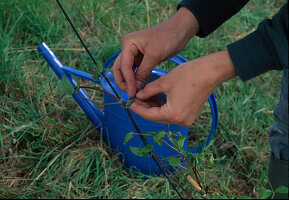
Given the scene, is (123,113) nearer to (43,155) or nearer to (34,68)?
(43,155)

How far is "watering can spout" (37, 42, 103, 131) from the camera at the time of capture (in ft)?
4.26

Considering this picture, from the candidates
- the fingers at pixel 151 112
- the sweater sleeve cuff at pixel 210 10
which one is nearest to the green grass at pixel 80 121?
the fingers at pixel 151 112

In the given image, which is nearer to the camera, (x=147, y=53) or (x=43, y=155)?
(x=147, y=53)

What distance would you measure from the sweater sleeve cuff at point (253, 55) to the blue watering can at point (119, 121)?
41 centimetres

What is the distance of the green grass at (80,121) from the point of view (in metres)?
1.42

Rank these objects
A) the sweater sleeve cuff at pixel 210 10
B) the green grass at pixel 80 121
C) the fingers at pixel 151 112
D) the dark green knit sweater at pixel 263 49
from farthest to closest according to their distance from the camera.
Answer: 1. the green grass at pixel 80 121
2. the sweater sleeve cuff at pixel 210 10
3. the fingers at pixel 151 112
4. the dark green knit sweater at pixel 263 49

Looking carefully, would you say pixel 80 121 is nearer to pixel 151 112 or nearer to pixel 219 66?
pixel 151 112

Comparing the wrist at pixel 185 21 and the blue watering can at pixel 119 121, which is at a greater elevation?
the wrist at pixel 185 21

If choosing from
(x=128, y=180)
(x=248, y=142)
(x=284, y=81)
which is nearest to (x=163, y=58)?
(x=284, y=81)

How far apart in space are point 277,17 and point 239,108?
1.20 metres

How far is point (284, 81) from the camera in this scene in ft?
3.71

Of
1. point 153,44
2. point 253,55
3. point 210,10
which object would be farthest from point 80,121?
point 253,55

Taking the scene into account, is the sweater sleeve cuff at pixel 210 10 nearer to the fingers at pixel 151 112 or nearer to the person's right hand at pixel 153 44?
the person's right hand at pixel 153 44

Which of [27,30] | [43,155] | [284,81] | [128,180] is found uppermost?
[27,30]
